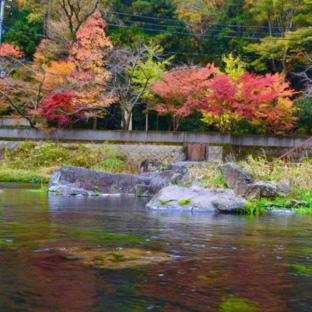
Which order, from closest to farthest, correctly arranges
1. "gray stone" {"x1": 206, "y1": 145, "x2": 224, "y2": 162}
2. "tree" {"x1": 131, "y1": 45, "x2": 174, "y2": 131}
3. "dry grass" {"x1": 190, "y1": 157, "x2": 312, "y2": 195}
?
"dry grass" {"x1": 190, "y1": 157, "x2": 312, "y2": 195} < "gray stone" {"x1": 206, "y1": 145, "x2": 224, "y2": 162} < "tree" {"x1": 131, "y1": 45, "x2": 174, "y2": 131}

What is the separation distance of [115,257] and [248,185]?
856cm

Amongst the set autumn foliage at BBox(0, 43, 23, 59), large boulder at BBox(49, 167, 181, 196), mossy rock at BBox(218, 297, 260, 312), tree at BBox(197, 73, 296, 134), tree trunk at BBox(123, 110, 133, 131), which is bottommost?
large boulder at BBox(49, 167, 181, 196)

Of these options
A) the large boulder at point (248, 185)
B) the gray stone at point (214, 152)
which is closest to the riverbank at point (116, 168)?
the large boulder at point (248, 185)

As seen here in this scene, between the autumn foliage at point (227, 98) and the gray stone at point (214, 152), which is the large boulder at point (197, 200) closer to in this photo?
the autumn foliage at point (227, 98)

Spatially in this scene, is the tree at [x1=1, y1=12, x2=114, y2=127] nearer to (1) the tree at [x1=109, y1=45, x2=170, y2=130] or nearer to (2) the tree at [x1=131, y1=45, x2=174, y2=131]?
(1) the tree at [x1=109, y1=45, x2=170, y2=130]

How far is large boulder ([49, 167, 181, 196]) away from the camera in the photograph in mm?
18906

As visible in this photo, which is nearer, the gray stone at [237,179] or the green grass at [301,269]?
the green grass at [301,269]

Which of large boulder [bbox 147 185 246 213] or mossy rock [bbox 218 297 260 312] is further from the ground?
mossy rock [bbox 218 297 260 312]

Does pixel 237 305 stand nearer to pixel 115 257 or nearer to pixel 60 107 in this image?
pixel 115 257

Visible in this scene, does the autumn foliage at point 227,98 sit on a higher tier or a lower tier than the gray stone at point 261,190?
higher

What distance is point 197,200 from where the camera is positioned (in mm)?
13859

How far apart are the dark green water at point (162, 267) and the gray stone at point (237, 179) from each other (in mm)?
3450

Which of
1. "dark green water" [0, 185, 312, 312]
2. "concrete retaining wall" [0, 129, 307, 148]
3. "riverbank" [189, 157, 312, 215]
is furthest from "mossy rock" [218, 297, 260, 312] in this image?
"concrete retaining wall" [0, 129, 307, 148]

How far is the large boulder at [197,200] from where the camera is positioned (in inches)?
524
